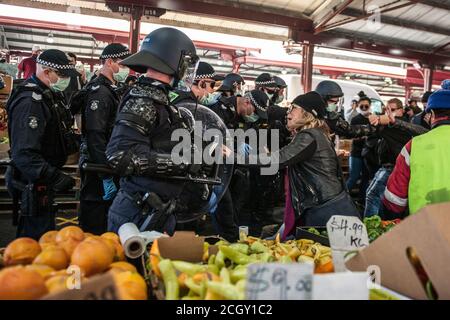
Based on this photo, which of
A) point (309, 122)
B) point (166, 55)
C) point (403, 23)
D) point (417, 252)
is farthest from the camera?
point (403, 23)

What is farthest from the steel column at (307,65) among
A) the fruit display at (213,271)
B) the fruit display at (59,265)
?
the fruit display at (59,265)

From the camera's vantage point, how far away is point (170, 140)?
7.27 ft

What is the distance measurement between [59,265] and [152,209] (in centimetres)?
76

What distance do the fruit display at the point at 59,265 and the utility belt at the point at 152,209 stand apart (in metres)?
0.39

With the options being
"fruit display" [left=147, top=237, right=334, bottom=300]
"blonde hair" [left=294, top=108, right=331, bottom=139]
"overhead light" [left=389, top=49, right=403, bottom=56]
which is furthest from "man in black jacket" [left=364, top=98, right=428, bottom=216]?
"overhead light" [left=389, top=49, right=403, bottom=56]

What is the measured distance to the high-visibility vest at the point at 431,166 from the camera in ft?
8.34

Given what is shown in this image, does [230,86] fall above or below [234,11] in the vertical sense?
below

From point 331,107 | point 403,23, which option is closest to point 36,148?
point 331,107

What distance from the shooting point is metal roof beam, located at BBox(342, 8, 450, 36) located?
10211 mm

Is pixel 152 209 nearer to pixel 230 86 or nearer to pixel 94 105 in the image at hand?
pixel 94 105

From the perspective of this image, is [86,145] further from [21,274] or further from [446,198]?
[446,198]

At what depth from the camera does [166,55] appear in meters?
2.25

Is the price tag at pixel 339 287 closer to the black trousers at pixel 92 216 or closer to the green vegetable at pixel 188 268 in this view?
the green vegetable at pixel 188 268
